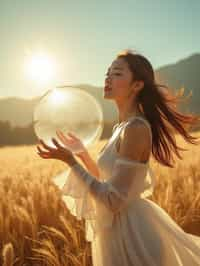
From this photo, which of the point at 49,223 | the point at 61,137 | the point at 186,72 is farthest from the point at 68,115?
the point at 186,72

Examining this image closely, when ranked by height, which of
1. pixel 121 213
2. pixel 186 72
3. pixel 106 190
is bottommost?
pixel 186 72

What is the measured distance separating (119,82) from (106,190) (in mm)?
601

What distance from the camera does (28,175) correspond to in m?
5.35

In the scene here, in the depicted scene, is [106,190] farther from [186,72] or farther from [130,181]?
[186,72]

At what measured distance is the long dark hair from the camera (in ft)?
7.48

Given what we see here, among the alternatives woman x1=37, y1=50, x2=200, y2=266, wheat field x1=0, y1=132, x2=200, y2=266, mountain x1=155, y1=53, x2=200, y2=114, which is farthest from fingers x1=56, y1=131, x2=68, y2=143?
mountain x1=155, y1=53, x2=200, y2=114

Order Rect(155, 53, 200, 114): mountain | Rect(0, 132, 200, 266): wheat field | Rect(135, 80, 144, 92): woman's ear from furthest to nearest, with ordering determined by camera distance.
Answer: Rect(155, 53, 200, 114): mountain → Rect(0, 132, 200, 266): wheat field → Rect(135, 80, 144, 92): woman's ear

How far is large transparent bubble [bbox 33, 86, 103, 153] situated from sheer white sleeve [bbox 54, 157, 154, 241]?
1.10ft

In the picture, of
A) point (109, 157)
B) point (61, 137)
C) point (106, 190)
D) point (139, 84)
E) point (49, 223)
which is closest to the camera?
point (106, 190)

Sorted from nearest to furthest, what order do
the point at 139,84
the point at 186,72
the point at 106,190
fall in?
the point at 106,190
the point at 139,84
the point at 186,72

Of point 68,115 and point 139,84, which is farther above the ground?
point 139,84

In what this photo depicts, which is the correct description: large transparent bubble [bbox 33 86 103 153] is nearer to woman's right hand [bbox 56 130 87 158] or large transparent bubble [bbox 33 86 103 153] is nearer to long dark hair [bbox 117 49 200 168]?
woman's right hand [bbox 56 130 87 158]

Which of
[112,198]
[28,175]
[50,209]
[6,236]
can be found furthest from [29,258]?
[28,175]

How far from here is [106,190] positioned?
77.9 inches
